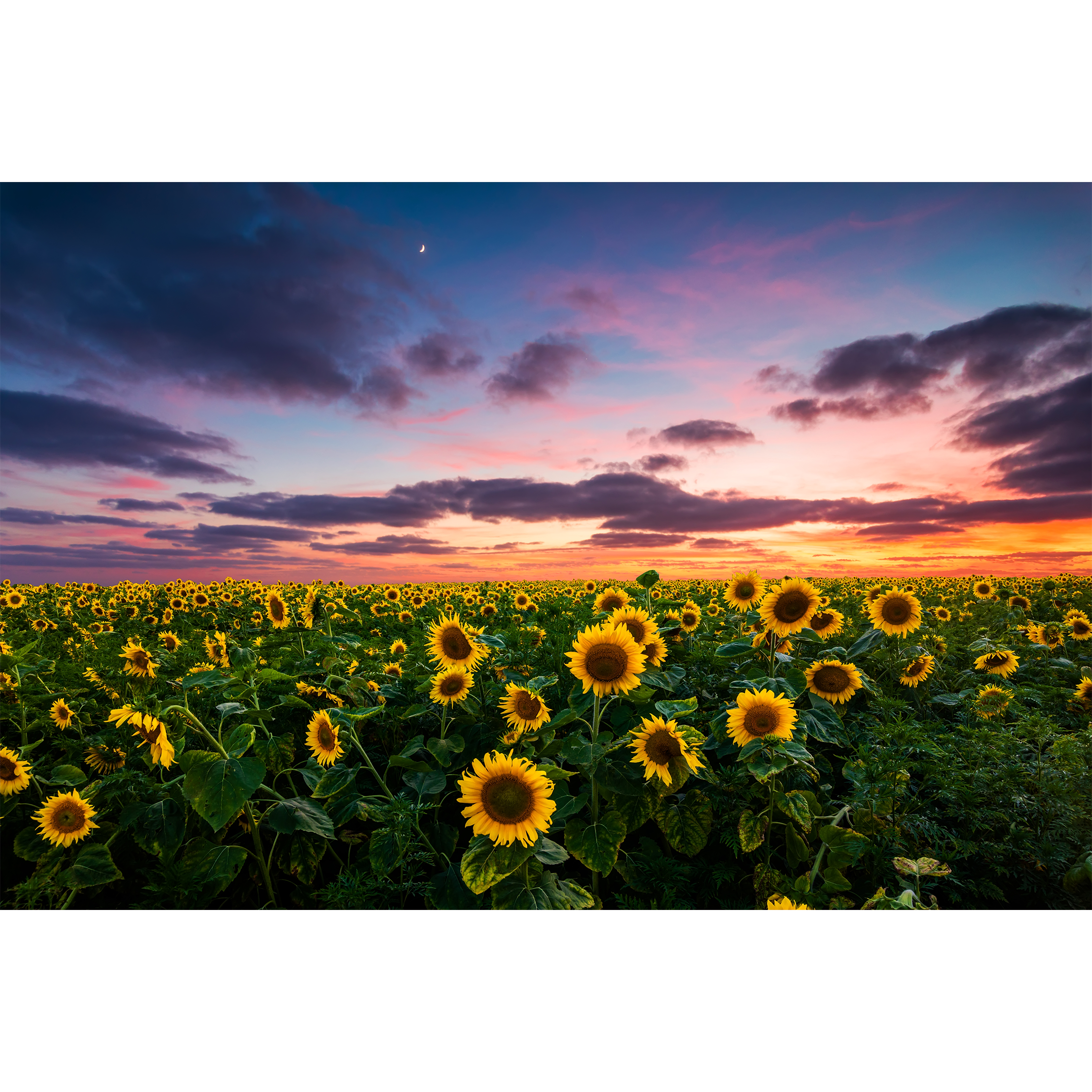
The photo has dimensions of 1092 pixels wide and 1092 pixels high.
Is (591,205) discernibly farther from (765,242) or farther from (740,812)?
(740,812)

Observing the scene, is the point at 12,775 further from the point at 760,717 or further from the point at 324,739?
the point at 760,717

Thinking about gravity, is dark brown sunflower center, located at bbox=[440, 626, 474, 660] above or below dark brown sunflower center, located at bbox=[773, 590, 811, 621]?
below

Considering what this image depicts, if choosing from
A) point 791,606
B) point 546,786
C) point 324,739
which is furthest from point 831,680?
point 324,739

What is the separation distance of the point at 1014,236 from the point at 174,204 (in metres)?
5.18

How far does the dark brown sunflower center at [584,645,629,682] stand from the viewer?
209 centimetres

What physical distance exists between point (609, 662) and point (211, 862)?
1467 mm

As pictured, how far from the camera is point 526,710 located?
220cm

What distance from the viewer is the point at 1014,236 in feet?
11.3

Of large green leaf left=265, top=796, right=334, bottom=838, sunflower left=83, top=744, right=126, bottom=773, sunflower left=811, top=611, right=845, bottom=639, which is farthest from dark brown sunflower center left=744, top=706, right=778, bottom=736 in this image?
sunflower left=83, top=744, right=126, bottom=773

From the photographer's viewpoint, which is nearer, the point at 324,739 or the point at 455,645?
the point at 324,739

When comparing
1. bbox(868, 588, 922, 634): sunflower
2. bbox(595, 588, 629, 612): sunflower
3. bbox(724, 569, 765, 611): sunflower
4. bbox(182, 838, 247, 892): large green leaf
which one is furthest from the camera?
bbox(724, 569, 765, 611): sunflower

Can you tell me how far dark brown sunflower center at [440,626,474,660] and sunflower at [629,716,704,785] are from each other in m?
0.81

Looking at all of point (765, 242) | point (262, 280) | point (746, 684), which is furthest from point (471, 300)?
point (746, 684)

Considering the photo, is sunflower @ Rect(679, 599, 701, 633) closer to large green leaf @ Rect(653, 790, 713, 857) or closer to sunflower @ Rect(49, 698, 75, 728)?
large green leaf @ Rect(653, 790, 713, 857)
